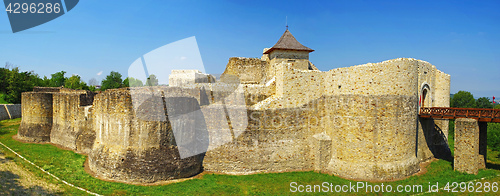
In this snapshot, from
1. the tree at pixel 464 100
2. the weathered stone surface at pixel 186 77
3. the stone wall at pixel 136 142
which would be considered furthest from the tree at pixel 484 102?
the stone wall at pixel 136 142

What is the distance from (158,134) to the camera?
13125 mm

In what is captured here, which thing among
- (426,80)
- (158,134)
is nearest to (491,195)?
(426,80)

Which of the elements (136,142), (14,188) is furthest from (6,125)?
(136,142)

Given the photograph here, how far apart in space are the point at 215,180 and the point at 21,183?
8330 mm

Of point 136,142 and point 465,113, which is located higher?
point 465,113

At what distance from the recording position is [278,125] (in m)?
14.8

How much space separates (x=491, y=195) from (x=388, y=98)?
564cm

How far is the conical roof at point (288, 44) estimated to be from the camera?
19.0 metres

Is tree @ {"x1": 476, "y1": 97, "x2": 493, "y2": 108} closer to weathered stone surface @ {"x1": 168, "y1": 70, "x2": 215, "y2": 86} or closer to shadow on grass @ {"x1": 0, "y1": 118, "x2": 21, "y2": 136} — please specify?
weathered stone surface @ {"x1": 168, "y1": 70, "x2": 215, "y2": 86}

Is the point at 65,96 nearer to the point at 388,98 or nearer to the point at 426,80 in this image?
the point at 388,98

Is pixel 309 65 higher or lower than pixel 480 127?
higher

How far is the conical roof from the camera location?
18992mm

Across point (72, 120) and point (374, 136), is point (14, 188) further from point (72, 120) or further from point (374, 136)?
point (374, 136)

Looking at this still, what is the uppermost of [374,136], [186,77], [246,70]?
[246,70]
